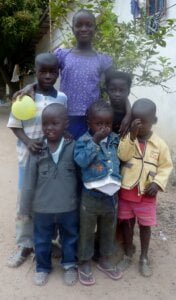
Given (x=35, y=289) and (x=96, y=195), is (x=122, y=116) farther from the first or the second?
(x=35, y=289)

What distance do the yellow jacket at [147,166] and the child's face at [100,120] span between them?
23 cm

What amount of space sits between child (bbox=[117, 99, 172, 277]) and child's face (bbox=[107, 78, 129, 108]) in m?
0.14

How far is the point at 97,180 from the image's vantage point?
257 cm

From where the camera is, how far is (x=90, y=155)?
2.47 metres

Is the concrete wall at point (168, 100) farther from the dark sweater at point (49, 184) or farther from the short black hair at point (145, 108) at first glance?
the dark sweater at point (49, 184)

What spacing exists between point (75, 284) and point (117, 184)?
0.79 meters

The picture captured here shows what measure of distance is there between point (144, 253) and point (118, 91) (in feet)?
4.13

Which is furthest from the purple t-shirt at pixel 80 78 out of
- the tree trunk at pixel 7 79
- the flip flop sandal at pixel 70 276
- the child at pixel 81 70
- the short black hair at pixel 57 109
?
the tree trunk at pixel 7 79

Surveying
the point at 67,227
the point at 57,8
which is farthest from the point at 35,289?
the point at 57,8

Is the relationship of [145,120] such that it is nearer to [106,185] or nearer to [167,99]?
[106,185]

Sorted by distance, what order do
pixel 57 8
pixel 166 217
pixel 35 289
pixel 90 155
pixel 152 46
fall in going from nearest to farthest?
pixel 90 155 → pixel 35 289 → pixel 152 46 → pixel 57 8 → pixel 166 217

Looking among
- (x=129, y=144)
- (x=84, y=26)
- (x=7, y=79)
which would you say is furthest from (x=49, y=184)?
(x=7, y=79)

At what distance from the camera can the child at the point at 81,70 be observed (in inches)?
107

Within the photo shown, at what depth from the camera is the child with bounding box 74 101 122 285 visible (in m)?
2.53
